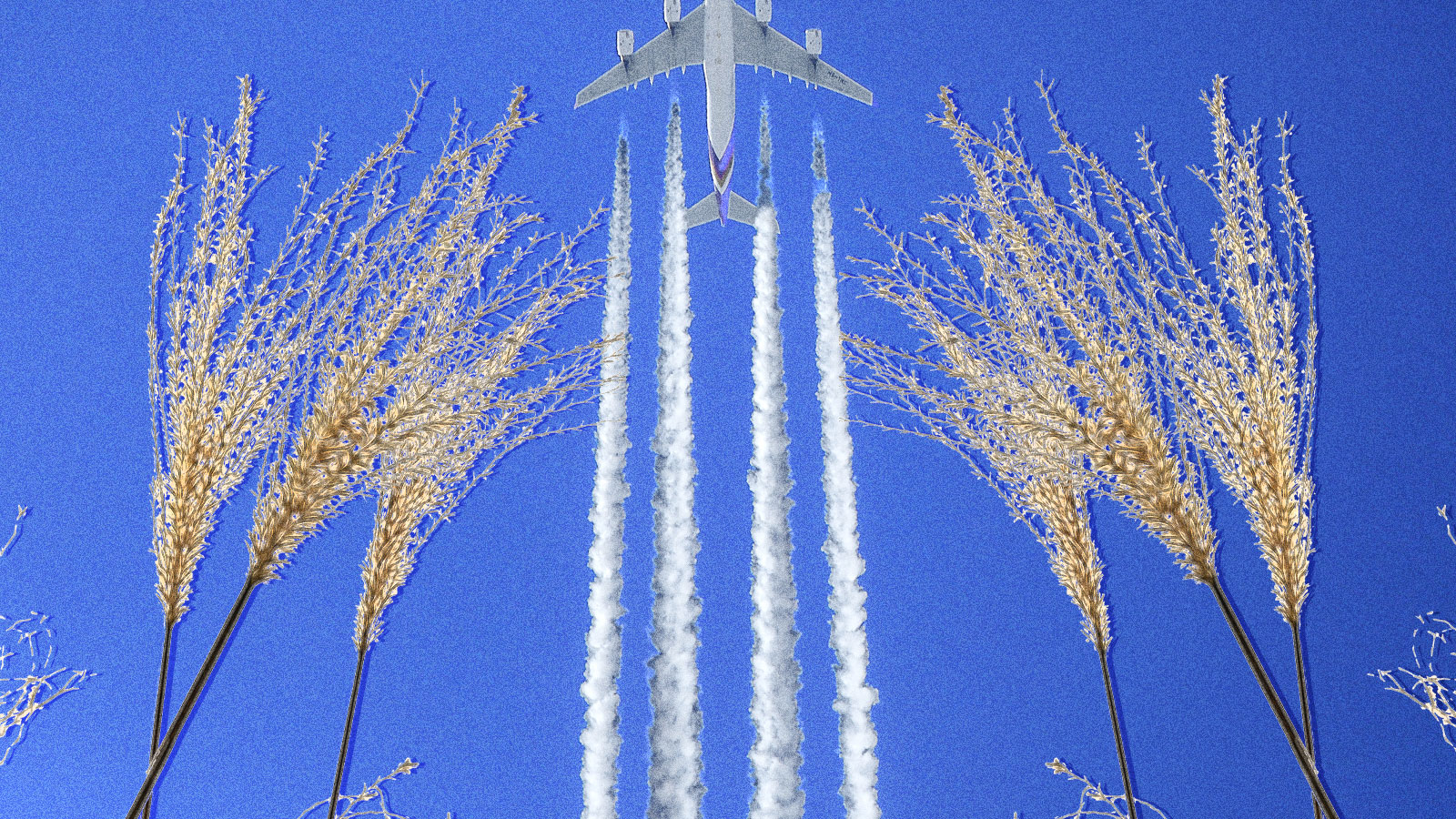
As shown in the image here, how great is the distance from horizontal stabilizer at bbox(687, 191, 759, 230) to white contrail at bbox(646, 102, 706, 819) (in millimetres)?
90

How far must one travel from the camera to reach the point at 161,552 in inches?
83.7

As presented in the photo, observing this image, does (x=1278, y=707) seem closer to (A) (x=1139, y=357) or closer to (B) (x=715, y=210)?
(A) (x=1139, y=357)

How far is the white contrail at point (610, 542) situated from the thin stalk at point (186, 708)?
2510mm

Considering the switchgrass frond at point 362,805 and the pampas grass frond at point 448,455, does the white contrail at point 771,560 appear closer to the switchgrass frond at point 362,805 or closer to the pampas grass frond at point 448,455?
the switchgrass frond at point 362,805

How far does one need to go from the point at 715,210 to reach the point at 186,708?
16.9ft

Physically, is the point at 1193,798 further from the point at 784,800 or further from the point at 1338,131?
the point at 1338,131

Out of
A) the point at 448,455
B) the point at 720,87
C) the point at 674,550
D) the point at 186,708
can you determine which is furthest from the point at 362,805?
the point at 720,87

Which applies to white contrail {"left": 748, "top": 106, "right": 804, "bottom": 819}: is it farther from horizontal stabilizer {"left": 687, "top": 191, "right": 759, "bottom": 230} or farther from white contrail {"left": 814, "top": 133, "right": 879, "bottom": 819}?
horizontal stabilizer {"left": 687, "top": 191, "right": 759, "bottom": 230}

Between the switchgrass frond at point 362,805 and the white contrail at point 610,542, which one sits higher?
the white contrail at point 610,542

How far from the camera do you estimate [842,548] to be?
5312mm

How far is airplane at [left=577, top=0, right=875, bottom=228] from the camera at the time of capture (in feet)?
19.1

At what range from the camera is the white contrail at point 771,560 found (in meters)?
4.85

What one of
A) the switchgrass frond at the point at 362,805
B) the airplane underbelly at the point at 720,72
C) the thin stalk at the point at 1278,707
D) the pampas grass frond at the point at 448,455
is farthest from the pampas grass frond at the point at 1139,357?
the switchgrass frond at the point at 362,805

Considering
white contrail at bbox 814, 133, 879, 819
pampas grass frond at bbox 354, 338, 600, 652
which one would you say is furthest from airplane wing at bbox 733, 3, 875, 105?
pampas grass frond at bbox 354, 338, 600, 652
